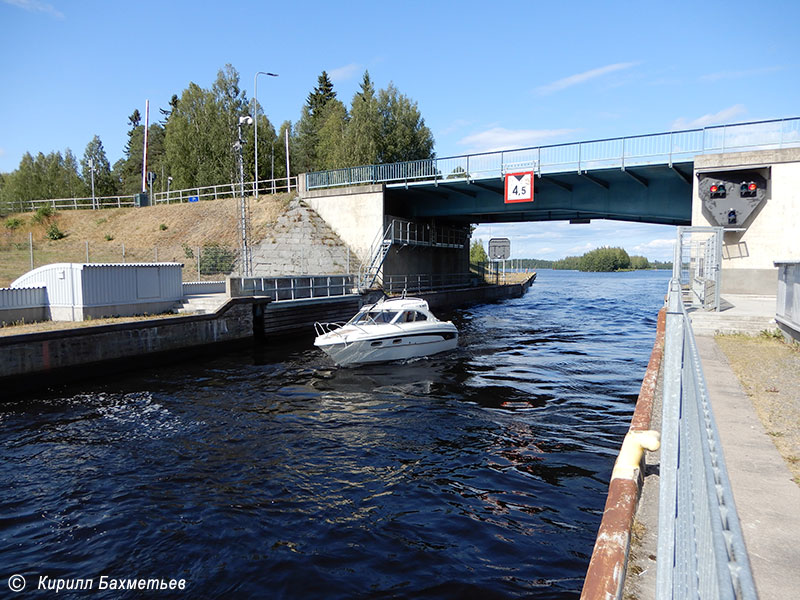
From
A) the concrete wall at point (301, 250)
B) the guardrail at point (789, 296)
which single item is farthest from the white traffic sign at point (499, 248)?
the guardrail at point (789, 296)

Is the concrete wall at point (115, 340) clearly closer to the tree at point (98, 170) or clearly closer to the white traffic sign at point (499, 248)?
the white traffic sign at point (499, 248)

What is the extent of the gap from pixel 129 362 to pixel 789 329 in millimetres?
18608

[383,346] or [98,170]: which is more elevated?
[98,170]

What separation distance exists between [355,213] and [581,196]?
14.8 metres

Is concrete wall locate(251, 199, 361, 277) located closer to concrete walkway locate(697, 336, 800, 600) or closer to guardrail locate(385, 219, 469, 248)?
guardrail locate(385, 219, 469, 248)

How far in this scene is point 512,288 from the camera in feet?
180

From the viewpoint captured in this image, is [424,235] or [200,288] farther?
[424,235]

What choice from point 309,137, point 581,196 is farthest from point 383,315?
point 309,137

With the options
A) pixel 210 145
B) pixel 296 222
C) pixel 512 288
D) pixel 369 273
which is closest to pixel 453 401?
pixel 369 273

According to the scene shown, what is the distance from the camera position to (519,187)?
29281mm

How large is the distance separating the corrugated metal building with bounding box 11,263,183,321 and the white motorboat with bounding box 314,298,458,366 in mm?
7548

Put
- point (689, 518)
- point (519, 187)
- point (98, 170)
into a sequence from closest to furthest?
point (689, 518) → point (519, 187) → point (98, 170)

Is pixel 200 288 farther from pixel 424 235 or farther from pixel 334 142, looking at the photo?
pixel 334 142

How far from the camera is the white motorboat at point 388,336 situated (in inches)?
644
